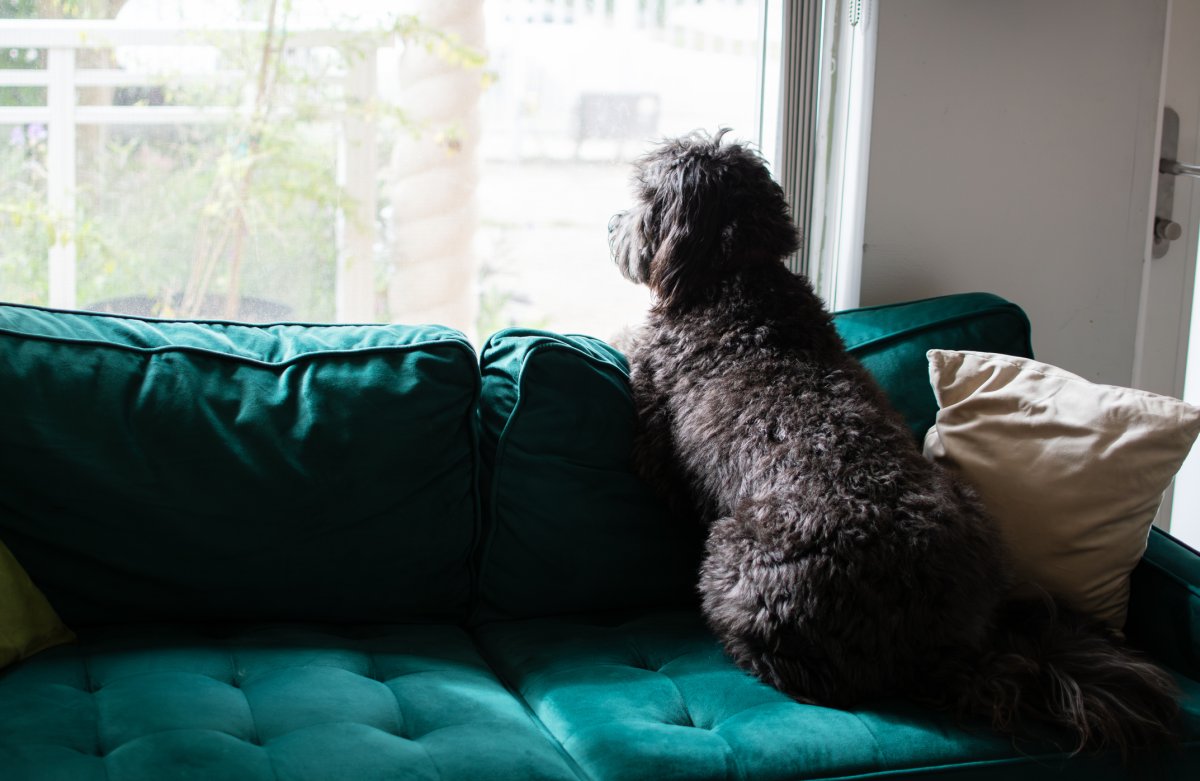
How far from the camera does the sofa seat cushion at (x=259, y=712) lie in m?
1.30

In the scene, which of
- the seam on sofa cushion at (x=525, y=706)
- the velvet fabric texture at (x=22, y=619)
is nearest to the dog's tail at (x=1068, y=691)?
the seam on sofa cushion at (x=525, y=706)

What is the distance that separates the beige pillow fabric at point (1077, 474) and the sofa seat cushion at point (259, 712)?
2.90 ft

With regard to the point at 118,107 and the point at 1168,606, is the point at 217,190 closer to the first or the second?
the point at 118,107

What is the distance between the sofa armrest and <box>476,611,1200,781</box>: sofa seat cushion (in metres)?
0.08

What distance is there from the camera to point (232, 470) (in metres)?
1.71

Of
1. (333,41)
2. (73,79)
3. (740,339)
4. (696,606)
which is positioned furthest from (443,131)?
(696,606)

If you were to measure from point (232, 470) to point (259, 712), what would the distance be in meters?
0.43

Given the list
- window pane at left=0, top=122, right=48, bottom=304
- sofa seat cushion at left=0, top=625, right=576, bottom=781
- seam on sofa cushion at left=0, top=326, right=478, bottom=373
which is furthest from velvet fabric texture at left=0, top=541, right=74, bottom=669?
window pane at left=0, top=122, right=48, bottom=304

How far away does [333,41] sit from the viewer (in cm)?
241

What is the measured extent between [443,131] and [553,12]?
0.37 metres

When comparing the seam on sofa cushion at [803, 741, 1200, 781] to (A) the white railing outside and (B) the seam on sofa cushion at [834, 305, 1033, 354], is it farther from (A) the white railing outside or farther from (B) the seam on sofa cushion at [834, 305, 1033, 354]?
(A) the white railing outside

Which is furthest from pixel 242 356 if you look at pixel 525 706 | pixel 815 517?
pixel 815 517

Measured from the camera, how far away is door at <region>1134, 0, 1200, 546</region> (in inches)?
101

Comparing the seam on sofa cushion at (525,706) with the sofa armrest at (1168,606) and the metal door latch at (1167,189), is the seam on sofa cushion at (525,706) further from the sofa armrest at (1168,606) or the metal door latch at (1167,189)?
the metal door latch at (1167,189)
